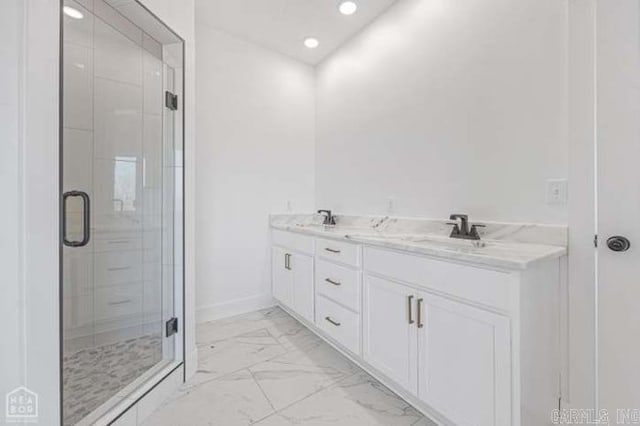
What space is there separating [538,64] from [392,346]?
1634mm

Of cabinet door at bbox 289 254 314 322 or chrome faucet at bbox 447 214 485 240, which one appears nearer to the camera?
chrome faucet at bbox 447 214 485 240

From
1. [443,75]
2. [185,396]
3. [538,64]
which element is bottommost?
[185,396]

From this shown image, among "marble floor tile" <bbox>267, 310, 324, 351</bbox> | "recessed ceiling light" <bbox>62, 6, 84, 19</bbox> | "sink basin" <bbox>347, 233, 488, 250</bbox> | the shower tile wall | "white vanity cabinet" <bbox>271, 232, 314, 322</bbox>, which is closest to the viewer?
"recessed ceiling light" <bbox>62, 6, 84, 19</bbox>

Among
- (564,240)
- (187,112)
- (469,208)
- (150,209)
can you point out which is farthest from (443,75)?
(150,209)

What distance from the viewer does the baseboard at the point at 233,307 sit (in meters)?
2.86

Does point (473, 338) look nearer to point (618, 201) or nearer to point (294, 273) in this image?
point (618, 201)

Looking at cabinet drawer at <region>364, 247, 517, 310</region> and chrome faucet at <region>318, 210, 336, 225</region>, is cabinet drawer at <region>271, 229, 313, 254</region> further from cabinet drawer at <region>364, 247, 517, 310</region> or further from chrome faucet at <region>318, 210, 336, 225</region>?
cabinet drawer at <region>364, 247, 517, 310</region>

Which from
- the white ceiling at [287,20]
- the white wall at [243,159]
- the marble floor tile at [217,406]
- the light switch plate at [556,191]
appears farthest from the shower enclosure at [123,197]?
the light switch plate at [556,191]

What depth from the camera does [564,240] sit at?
1446 mm

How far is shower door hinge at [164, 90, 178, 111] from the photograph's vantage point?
1.94 m

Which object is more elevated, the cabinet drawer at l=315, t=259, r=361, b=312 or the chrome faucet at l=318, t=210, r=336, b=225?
the chrome faucet at l=318, t=210, r=336, b=225
